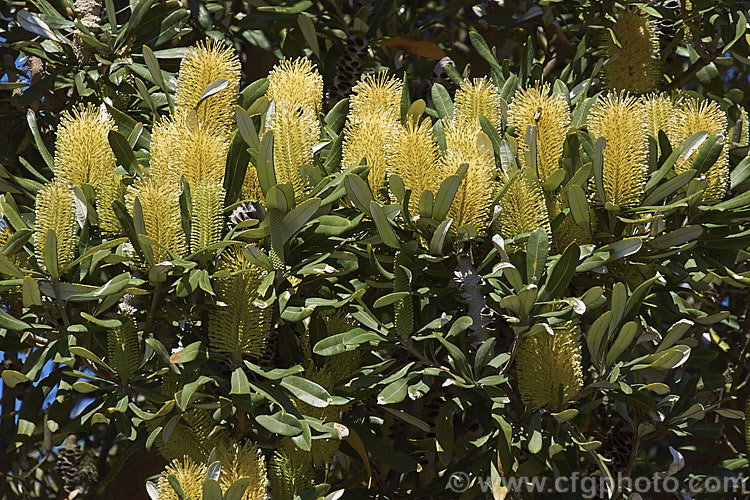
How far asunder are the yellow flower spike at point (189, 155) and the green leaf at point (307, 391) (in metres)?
0.35

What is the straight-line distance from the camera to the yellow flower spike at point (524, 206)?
1.36 m

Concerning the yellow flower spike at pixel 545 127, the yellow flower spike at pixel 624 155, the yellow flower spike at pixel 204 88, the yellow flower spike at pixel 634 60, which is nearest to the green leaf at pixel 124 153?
the yellow flower spike at pixel 204 88

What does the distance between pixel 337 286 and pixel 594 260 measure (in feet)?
1.44

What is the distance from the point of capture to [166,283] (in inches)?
51.9

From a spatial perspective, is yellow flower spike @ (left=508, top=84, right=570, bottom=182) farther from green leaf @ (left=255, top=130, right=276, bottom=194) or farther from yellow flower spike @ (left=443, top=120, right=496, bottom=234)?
green leaf @ (left=255, top=130, right=276, bottom=194)

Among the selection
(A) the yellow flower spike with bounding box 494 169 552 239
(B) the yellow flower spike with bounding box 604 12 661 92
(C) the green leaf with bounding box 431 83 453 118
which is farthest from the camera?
(B) the yellow flower spike with bounding box 604 12 661 92

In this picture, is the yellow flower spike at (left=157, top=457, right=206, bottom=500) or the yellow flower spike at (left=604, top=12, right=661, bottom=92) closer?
the yellow flower spike at (left=157, top=457, right=206, bottom=500)

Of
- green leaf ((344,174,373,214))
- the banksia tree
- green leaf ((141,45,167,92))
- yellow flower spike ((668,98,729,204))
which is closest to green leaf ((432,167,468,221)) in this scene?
green leaf ((344,174,373,214))

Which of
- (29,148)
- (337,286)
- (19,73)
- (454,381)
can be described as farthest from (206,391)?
(19,73)

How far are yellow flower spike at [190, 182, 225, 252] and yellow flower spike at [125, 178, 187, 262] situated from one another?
0.03 metres

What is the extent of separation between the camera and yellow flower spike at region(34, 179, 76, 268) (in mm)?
1292

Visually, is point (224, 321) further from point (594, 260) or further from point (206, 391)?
point (594, 260)

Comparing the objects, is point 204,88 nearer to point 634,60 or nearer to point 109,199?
point 109,199

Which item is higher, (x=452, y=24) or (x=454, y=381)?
(x=452, y=24)
